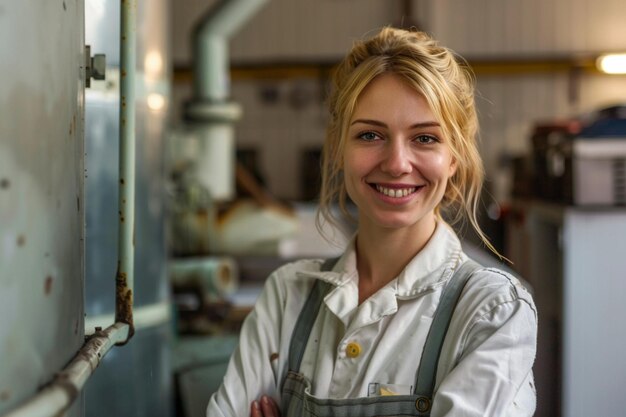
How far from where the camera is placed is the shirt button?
1.13 meters

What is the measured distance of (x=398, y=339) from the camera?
3.64ft

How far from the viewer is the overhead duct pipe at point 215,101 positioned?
3715 mm

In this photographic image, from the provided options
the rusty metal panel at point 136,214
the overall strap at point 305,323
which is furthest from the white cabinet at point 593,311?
the overall strap at point 305,323

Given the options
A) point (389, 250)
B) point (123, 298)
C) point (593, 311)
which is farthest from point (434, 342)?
point (593, 311)

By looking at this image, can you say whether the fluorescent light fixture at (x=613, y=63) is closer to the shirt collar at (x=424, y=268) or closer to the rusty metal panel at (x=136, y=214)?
the rusty metal panel at (x=136, y=214)

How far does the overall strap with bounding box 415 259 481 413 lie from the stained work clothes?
1 centimetres

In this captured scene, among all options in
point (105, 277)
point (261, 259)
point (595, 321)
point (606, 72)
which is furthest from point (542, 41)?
point (105, 277)

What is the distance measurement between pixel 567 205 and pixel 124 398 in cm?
178

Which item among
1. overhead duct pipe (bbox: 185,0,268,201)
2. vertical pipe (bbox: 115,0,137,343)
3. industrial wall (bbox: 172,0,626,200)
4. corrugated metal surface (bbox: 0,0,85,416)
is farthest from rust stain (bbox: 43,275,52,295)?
industrial wall (bbox: 172,0,626,200)

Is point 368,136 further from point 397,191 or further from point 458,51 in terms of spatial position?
point 458,51

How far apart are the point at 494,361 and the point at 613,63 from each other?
7.14 metres

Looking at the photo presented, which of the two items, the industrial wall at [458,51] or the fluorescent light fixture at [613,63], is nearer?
the fluorescent light fixture at [613,63]

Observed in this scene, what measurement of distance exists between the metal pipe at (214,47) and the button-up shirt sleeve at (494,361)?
293cm

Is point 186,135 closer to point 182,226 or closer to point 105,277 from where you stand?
point 182,226
